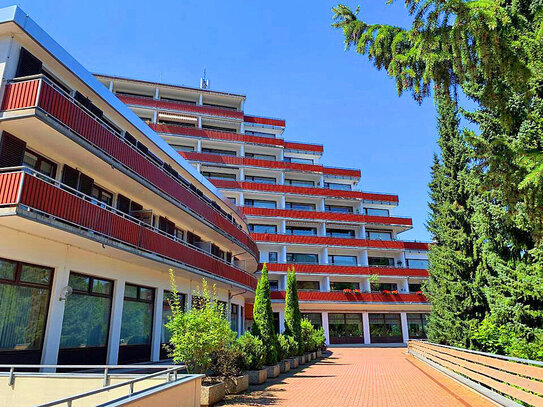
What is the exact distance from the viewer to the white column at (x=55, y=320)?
10.8 meters

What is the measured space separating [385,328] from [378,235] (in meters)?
11.7

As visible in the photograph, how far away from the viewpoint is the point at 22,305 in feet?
33.8

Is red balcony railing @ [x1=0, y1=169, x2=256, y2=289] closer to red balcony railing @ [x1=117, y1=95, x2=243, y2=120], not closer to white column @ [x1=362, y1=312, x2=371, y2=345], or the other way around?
white column @ [x1=362, y1=312, x2=371, y2=345]

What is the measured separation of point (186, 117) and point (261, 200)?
13768 millimetres

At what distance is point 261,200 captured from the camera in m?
46.3

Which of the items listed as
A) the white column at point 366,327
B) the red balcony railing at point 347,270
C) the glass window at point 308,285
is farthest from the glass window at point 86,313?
the white column at point 366,327

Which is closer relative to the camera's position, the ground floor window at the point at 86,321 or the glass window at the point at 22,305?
the glass window at the point at 22,305

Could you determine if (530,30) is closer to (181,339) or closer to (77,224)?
(181,339)

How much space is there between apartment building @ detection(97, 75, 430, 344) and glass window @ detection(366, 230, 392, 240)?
0.14 m

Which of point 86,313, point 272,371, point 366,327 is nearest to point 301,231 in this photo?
point 366,327

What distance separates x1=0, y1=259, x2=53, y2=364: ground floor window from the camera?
977 cm

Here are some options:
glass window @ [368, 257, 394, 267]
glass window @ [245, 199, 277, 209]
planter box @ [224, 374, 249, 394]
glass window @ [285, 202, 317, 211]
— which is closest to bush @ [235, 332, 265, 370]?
planter box @ [224, 374, 249, 394]

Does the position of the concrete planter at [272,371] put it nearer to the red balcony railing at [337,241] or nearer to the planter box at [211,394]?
the planter box at [211,394]

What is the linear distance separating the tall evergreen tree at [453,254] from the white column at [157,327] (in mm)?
14617
